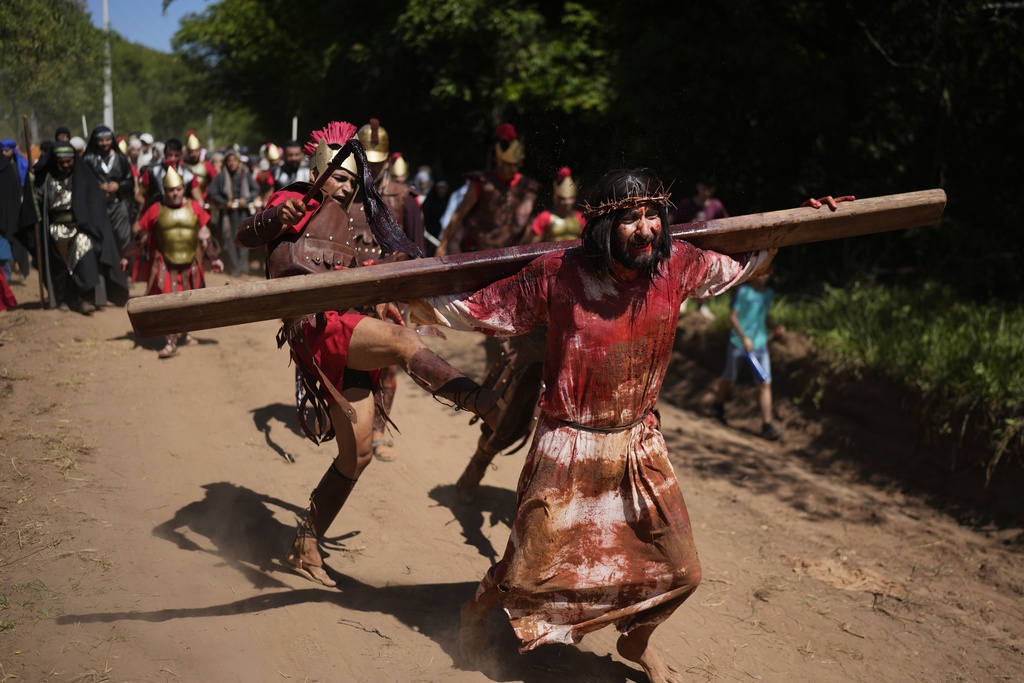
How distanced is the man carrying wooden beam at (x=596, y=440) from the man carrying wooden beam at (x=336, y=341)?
1.08 feet

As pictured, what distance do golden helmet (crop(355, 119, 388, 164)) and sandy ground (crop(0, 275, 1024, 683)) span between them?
6.53 feet

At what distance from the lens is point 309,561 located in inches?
185

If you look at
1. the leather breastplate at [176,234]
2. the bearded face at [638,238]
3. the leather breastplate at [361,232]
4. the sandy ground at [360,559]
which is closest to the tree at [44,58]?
the leather breastplate at [176,234]

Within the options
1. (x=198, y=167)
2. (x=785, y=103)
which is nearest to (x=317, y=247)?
(x=785, y=103)

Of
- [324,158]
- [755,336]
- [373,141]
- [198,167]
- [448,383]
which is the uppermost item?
[198,167]

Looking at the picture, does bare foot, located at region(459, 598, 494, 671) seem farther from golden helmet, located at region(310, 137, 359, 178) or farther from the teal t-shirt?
the teal t-shirt

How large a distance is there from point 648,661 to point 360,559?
177cm

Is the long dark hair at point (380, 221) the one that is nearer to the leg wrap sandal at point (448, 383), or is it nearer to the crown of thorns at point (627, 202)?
the leg wrap sandal at point (448, 383)

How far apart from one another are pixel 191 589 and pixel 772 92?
30.4 feet

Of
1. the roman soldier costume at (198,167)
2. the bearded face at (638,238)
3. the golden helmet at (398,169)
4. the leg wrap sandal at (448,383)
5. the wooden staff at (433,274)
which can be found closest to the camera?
the wooden staff at (433,274)

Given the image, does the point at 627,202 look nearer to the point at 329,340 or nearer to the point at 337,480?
the point at 329,340

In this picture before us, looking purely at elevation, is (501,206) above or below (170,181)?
below

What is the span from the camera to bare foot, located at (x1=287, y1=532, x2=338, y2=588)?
15.3 ft

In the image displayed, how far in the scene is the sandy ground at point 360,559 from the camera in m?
4.02
